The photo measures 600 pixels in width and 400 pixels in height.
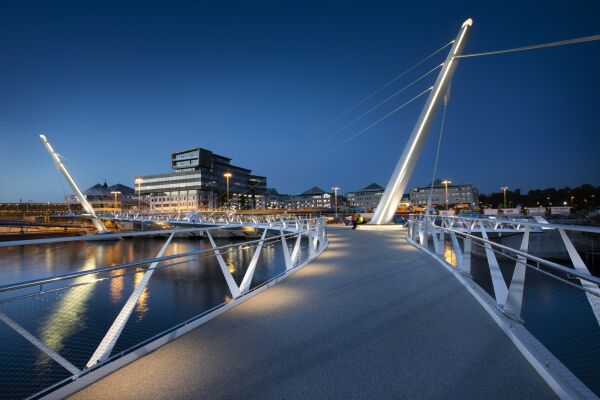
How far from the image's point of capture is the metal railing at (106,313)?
3.01m

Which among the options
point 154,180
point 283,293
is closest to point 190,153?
point 154,180

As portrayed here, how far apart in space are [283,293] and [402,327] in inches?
94.1

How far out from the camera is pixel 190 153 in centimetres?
11450

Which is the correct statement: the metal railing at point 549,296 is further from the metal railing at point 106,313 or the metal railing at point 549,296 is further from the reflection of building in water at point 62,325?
the reflection of building in water at point 62,325

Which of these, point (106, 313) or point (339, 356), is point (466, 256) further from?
point (106, 313)

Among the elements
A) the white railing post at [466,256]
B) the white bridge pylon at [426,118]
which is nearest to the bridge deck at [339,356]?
the white railing post at [466,256]

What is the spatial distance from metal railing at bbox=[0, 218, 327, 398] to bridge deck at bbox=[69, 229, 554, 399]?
37cm

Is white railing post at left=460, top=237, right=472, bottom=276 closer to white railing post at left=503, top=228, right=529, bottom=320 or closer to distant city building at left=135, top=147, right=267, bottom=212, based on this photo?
white railing post at left=503, top=228, right=529, bottom=320

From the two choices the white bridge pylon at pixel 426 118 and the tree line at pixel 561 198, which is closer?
Answer: the white bridge pylon at pixel 426 118

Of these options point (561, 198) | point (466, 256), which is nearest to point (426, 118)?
point (466, 256)

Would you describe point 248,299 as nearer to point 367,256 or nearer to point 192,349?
point 192,349

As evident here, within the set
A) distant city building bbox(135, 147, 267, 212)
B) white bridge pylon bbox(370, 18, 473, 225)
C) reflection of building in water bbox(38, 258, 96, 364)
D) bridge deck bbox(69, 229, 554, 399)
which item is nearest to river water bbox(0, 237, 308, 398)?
reflection of building in water bbox(38, 258, 96, 364)

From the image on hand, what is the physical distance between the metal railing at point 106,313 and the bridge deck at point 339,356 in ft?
1.21

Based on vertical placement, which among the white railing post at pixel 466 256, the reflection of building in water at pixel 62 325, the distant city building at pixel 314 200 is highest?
the distant city building at pixel 314 200
